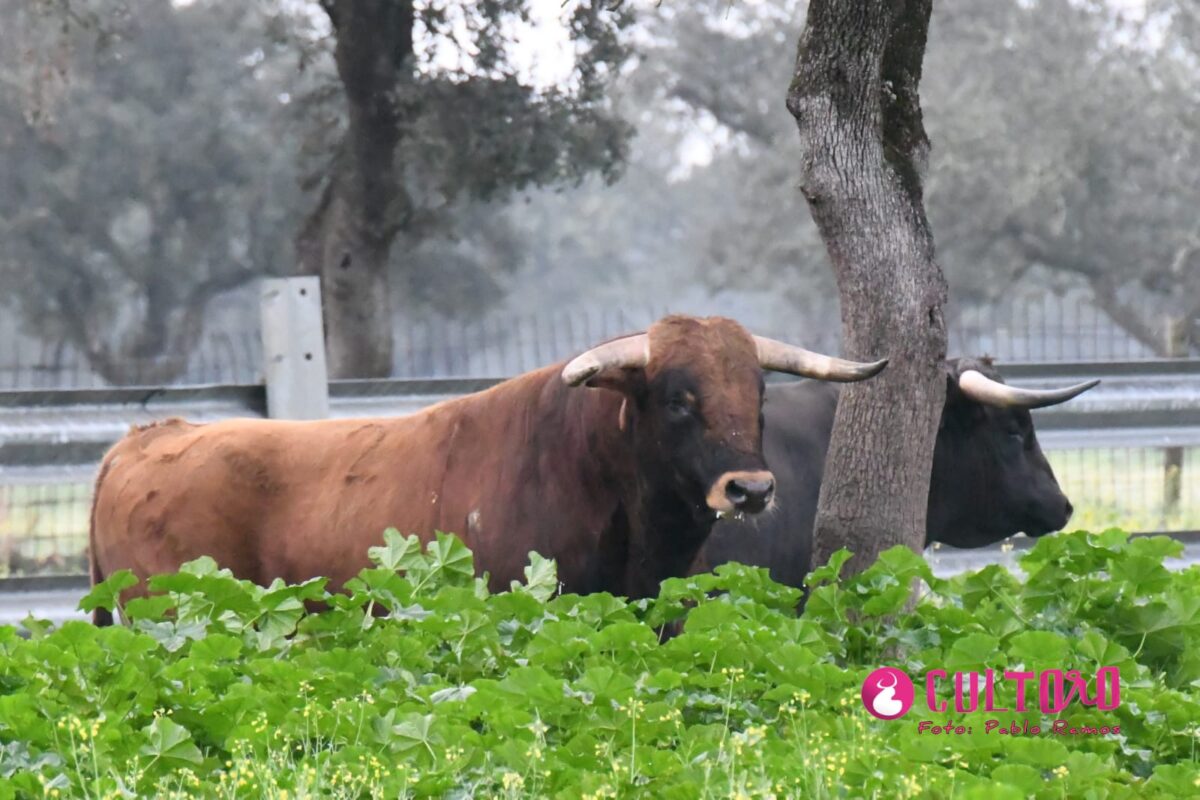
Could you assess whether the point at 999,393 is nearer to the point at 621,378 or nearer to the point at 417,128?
the point at 621,378

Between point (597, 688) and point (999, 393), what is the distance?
384 cm

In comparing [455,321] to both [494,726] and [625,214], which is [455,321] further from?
[494,726]

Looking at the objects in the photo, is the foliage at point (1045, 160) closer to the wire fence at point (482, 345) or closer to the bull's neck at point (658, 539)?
the wire fence at point (482, 345)

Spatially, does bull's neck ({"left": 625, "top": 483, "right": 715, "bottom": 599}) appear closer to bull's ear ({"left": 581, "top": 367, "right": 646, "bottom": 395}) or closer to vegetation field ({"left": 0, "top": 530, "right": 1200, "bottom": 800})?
bull's ear ({"left": 581, "top": 367, "right": 646, "bottom": 395})

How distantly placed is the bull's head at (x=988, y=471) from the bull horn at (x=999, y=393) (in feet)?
0.11

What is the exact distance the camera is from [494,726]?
342 centimetres

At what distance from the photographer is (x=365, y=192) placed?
19266 mm

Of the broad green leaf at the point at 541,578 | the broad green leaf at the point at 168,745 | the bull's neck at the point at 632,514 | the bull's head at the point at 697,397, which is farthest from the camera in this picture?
the bull's neck at the point at 632,514

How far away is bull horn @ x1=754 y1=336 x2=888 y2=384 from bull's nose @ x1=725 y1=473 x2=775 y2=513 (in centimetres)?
38

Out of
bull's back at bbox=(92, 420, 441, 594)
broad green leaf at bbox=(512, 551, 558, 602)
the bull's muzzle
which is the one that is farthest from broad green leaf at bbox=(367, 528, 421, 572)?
bull's back at bbox=(92, 420, 441, 594)

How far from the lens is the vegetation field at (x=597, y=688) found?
323 cm

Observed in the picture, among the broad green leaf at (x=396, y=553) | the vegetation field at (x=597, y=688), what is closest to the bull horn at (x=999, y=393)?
the vegetation field at (x=597, y=688)

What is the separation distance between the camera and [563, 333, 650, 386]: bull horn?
18.7 ft

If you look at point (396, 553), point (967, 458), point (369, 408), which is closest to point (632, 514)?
point (396, 553)
